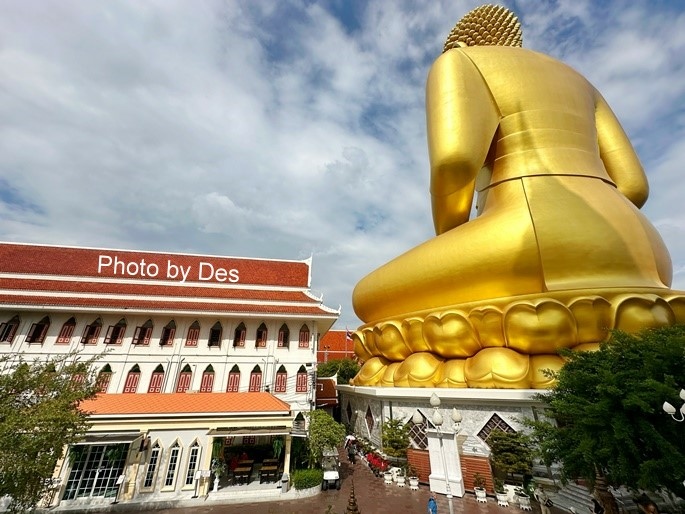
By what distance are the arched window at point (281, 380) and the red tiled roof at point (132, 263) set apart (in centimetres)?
477

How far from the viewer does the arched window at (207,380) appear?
15504mm

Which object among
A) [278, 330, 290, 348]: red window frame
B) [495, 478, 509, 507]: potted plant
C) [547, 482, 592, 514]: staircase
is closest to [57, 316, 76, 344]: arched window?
[278, 330, 290, 348]: red window frame

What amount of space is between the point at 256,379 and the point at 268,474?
5301 millimetres

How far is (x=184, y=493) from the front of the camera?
9773 mm

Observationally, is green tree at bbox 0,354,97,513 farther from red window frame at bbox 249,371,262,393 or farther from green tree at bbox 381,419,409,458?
red window frame at bbox 249,371,262,393

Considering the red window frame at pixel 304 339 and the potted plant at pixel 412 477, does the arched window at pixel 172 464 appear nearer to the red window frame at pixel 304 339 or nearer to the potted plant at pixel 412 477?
the potted plant at pixel 412 477

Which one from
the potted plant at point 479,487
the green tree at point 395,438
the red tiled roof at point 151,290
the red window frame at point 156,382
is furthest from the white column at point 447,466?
the red window frame at point 156,382

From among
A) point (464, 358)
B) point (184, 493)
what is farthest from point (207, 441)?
point (464, 358)

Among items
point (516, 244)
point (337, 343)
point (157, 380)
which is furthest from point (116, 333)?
point (337, 343)

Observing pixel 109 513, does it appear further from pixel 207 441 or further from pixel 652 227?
pixel 652 227

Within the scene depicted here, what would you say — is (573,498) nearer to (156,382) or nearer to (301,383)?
(301,383)

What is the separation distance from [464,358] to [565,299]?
3373 millimetres

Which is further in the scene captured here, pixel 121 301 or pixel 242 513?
pixel 121 301

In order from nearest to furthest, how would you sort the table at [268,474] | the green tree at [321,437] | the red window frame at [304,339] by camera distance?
1. the green tree at [321,437]
2. the table at [268,474]
3. the red window frame at [304,339]
